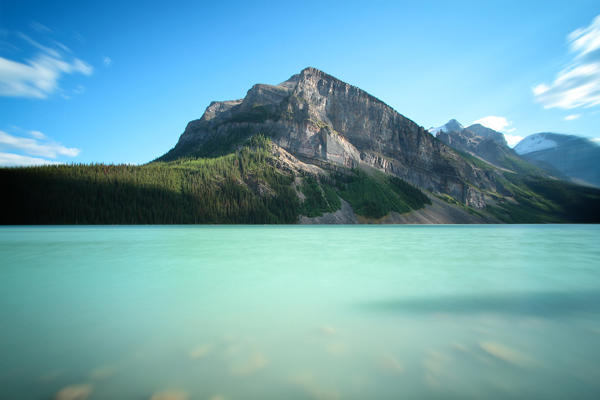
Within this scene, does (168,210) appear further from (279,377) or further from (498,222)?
(498,222)

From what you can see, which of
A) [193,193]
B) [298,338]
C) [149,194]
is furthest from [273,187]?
[298,338]

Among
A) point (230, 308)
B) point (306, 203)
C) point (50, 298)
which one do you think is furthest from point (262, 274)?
point (306, 203)

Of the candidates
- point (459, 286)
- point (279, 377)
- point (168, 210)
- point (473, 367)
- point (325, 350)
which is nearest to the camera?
point (279, 377)

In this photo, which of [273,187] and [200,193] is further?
[273,187]

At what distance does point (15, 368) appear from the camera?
4.99 meters

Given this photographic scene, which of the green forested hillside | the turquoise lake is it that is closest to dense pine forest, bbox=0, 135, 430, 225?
the green forested hillside

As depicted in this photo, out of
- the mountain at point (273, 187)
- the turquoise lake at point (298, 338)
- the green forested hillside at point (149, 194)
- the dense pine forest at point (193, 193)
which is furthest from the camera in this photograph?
the mountain at point (273, 187)

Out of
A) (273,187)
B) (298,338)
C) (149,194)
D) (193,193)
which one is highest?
(273,187)

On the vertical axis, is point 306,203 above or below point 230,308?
above

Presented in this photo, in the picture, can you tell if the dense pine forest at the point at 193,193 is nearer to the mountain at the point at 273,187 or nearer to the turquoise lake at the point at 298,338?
the mountain at the point at 273,187

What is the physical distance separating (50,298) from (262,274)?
8633 millimetres

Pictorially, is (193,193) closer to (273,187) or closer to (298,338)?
(273,187)

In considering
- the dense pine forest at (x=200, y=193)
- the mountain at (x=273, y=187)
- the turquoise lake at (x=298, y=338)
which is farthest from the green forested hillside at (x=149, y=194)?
the turquoise lake at (x=298, y=338)

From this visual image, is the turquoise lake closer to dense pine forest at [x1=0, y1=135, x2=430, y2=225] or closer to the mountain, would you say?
dense pine forest at [x1=0, y1=135, x2=430, y2=225]
